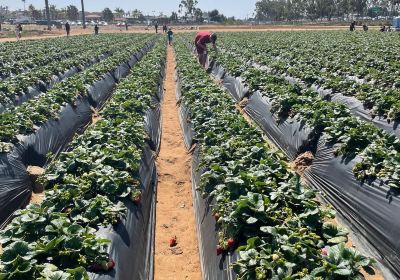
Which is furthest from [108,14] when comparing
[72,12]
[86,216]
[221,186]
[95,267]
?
[95,267]

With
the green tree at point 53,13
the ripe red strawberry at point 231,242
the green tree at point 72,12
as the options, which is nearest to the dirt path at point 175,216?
the ripe red strawberry at point 231,242

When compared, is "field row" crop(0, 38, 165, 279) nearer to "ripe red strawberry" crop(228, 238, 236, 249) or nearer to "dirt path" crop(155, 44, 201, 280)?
"dirt path" crop(155, 44, 201, 280)

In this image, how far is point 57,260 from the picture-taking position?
4203 mm

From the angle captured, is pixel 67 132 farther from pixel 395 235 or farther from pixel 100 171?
pixel 395 235

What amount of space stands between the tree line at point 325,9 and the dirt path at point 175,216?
317 feet

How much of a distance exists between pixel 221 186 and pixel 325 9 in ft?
410

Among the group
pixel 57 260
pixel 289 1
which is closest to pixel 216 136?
pixel 57 260

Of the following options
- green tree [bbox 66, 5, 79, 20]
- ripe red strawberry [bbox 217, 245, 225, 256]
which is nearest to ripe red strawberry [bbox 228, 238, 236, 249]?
ripe red strawberry [bbox 217, 245, 225, 256]

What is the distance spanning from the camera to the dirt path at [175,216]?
5.91 metres

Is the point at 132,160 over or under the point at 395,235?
over

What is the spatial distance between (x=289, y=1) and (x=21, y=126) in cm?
14517

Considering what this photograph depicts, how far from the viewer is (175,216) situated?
7379 millimetres

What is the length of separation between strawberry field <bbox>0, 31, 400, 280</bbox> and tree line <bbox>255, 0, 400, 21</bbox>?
9538 centimetres

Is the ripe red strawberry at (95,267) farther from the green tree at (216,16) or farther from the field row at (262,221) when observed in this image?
the green tree at (216,16)
